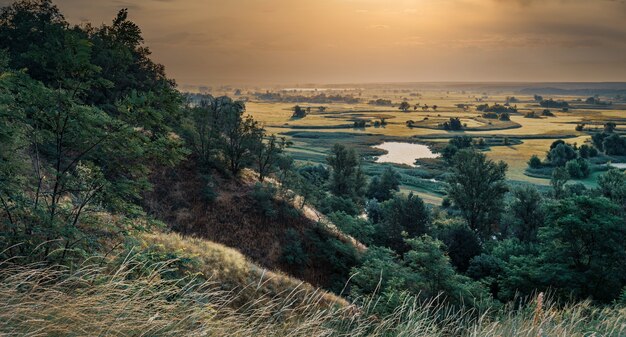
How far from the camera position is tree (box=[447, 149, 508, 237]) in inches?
2253

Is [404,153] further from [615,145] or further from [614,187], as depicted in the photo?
[614,187]

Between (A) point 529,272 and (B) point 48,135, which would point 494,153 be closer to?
(A) point 529,272

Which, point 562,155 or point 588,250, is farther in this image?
point 562,155

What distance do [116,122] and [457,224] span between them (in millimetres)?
42216

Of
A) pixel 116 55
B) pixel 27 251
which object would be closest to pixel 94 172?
pixel 27 251

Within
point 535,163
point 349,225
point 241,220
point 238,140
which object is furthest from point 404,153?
point 241,220

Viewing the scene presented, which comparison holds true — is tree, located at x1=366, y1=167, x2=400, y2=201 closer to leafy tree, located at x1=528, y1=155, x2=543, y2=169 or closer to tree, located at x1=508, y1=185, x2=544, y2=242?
tree, located at x1=508, y1=185, x2=544, y2=242

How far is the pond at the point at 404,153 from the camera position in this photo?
127 metres

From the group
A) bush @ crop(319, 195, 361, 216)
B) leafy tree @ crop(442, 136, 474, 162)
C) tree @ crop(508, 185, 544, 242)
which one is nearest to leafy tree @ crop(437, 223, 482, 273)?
tree @ crop(508, 185, 544, 242)

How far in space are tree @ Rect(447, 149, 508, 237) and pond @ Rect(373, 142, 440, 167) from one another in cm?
6074

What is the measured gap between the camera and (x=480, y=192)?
5741cm

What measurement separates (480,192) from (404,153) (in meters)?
85.6

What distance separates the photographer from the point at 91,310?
151 inches

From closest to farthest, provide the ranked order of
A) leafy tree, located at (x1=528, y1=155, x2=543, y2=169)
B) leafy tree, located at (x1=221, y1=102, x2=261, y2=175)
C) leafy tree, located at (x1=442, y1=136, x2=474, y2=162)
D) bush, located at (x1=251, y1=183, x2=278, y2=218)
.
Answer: bush, located at (x1=251, y1=183, x2=278, y2=218)
leafy tree, located at (x1=221, y1=102, x2=261, y2=175)
leafy tree, located at (x1=442, y1=136, x2=474, y2=162)
leafy tree, located at (x1=528, y1=155, x2=543, y2=169)
